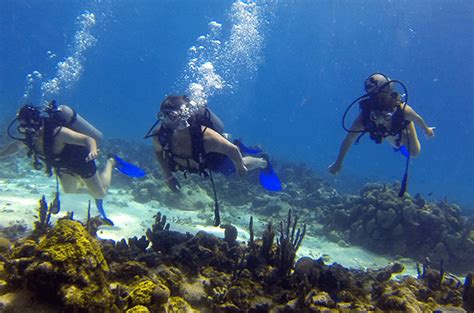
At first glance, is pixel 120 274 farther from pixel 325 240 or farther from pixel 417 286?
pixel 325 240

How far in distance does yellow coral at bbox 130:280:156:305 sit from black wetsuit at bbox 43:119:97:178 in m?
5.42

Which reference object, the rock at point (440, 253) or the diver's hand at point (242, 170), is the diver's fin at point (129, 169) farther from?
the rock at point (440, 253)

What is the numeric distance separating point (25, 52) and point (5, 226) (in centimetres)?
17173

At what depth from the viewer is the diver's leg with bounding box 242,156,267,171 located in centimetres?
754

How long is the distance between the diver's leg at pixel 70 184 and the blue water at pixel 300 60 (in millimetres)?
7874

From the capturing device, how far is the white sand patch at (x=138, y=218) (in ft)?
29.7

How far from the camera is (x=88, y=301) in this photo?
280 cm

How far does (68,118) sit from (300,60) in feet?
429

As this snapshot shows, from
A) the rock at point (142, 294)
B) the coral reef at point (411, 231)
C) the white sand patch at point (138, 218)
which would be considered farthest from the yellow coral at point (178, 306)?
the coral reef at point (411, 231)

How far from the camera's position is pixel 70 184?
378 inches

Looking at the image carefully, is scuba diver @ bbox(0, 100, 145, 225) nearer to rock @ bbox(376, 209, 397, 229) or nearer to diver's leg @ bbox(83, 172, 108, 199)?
diver's leg @ bbox(83, 172, 108, 199)

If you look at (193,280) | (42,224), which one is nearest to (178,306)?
(193,280)

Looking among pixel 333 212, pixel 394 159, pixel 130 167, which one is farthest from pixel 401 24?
pixel 130 167

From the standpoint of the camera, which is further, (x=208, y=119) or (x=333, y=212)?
(x=333, y=212)
